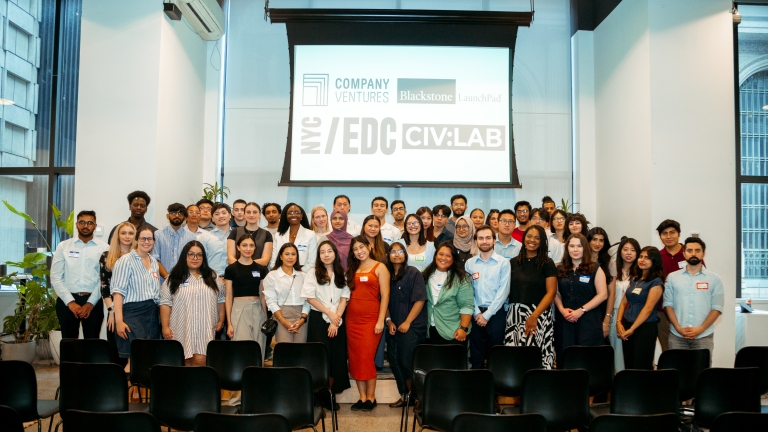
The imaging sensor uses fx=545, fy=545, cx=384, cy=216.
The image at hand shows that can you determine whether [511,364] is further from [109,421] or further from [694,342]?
[109,421]

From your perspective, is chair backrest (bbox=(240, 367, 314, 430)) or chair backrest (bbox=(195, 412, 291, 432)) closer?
chair backrest (bbox=(195, 412, 291, 432))

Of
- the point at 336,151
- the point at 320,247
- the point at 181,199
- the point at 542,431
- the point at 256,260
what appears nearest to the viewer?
the point at 542,431

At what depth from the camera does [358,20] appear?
292 inches

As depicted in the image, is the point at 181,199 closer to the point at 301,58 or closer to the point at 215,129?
the point at 215,129

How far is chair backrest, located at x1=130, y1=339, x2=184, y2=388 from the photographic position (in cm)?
370

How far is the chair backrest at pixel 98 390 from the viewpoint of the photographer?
309cm

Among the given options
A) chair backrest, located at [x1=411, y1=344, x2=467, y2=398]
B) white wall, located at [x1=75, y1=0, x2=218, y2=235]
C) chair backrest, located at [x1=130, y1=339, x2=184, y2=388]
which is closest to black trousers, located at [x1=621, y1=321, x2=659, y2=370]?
chair backrest, located at [x1=411, y1=344, x2=467, y2=398]

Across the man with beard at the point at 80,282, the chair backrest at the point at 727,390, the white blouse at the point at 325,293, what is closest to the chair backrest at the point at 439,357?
the white blouse at the point at 325,293

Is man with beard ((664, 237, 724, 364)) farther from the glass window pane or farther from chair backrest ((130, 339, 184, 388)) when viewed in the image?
the glass window pane

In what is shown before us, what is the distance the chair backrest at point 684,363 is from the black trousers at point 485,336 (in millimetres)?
1273

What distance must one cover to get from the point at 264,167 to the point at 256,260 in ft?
10.2

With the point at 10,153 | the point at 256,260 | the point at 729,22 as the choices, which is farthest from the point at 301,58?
the point at 729,22

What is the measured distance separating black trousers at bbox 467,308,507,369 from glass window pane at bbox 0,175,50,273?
6319 mm

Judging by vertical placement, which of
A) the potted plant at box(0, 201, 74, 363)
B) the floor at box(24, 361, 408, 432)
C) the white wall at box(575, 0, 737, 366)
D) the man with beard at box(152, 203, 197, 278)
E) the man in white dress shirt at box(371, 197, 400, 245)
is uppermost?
the white wall at box(575, 0, 737, 366)
